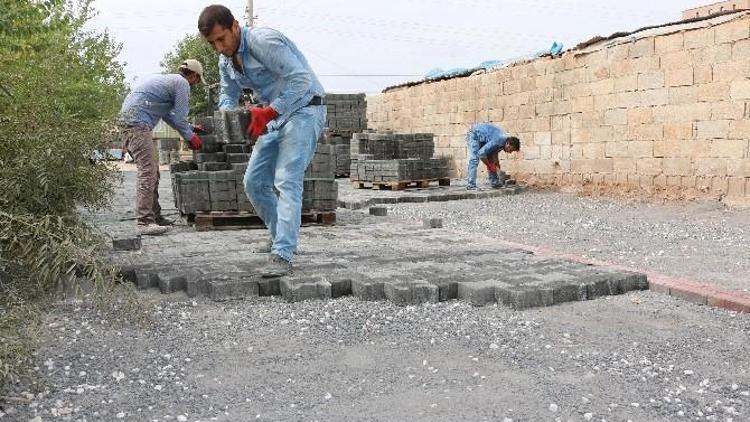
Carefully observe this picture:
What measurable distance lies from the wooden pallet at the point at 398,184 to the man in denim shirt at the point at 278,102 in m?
7.94

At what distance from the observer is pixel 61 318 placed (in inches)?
128

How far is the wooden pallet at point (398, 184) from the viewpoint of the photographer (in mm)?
12367

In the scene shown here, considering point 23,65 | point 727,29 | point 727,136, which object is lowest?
point 727,136

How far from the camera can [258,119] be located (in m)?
4.03

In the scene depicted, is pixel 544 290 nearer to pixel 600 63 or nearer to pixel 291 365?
pixel 291 365

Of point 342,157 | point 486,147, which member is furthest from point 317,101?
point 342,157

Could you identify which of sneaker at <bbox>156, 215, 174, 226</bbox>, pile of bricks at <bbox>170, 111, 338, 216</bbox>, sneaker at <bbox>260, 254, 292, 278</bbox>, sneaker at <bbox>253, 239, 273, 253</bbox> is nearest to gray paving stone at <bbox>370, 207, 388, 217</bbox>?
pile of bricks at <bbox>170, 111, 338, 216</bbox>

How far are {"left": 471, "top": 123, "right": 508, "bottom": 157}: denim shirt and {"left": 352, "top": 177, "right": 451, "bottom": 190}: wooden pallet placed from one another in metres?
1.38

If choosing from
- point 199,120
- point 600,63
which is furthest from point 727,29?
point 199,120

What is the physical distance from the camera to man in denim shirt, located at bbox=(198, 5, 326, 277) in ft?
13.2

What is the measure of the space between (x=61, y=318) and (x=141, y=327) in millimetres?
424

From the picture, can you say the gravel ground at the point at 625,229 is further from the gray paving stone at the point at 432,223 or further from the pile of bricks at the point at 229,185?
the pile of bricks at the point at 229,185

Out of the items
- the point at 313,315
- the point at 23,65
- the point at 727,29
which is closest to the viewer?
the point at 313,315

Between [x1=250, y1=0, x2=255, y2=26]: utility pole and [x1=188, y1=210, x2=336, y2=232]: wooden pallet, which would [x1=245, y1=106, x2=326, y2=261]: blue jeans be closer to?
[x1=188, y1=210, x2=336, y2=232]: wooden pallet
